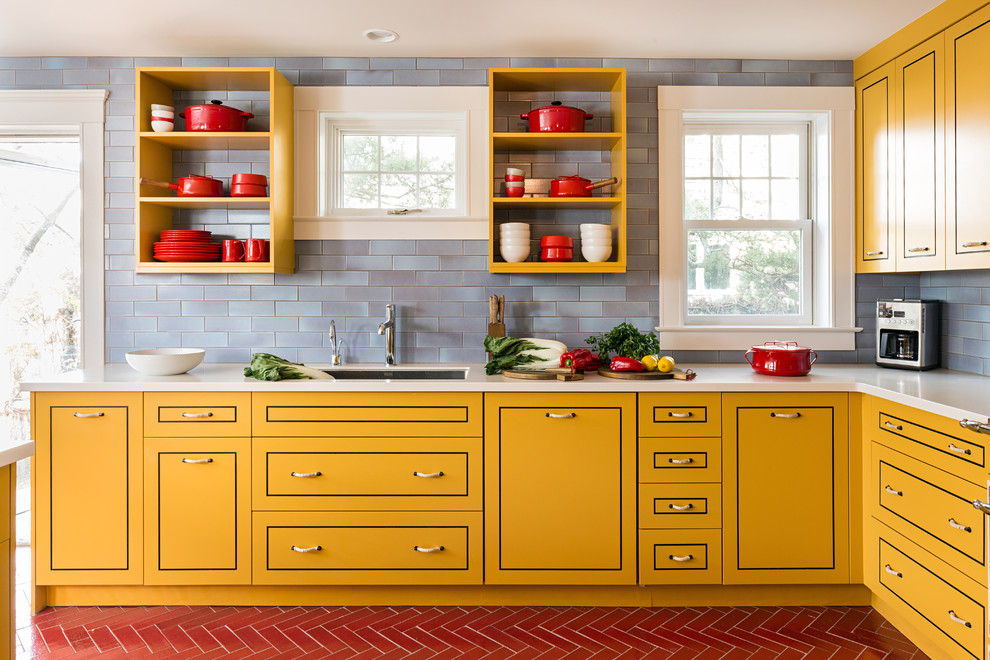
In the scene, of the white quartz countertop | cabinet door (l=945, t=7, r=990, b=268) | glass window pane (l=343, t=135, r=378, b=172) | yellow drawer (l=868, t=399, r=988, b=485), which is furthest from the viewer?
glass window pane (l=343, t=135, r=378, b=172)

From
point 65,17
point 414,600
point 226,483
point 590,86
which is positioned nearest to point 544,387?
point 414,600

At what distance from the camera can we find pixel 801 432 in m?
2.92

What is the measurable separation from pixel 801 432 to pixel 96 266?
3.55 m

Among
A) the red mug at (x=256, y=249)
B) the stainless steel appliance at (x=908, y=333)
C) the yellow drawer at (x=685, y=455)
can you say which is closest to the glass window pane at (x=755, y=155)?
the stainless steel appliance at (x=908, y=333)

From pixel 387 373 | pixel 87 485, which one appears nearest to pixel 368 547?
pixel 387 373

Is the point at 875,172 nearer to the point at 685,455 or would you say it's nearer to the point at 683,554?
the point at 685,455

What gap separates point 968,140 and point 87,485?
3.91m

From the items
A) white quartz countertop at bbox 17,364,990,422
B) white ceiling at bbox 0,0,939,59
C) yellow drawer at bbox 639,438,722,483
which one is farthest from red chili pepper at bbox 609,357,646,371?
white ceiling at bbox 0,0,939,59

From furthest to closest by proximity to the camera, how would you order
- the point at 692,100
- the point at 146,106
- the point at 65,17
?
the point at 692,100 → the point at 146,106 → the point at 65,17

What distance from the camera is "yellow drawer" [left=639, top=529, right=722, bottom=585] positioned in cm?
293

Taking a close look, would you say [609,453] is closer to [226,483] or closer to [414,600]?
[414,600]

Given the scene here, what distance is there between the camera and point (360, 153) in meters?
3.70

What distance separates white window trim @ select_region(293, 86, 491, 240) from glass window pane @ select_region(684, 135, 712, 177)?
1106 mm

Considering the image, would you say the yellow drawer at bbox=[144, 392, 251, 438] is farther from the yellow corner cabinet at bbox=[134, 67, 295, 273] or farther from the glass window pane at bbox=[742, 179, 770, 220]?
the glass window pane at bbox=[742, 179, 770, 220]
